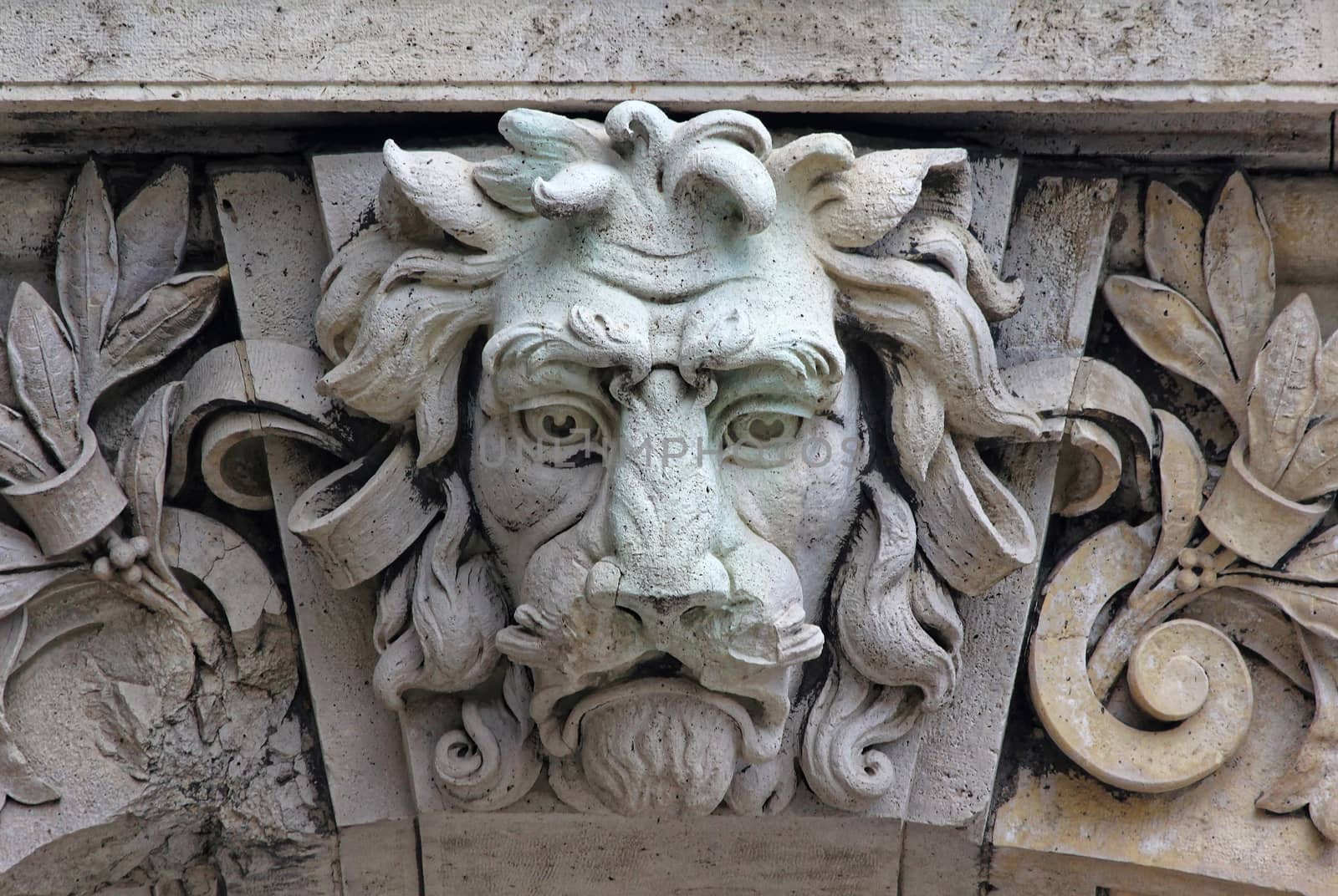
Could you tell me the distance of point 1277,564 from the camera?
82.6 inches

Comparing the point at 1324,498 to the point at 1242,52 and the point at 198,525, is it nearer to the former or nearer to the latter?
the point at 1242,52

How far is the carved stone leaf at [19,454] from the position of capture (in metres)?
2.05

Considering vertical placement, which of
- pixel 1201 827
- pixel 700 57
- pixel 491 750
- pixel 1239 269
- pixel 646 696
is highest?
pixel 700 57

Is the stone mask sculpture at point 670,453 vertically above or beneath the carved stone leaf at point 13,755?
above

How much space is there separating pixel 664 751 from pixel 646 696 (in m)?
0.07

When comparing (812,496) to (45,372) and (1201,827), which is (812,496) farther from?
(45,372)

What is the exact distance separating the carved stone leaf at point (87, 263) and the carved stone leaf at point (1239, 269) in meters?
1.31

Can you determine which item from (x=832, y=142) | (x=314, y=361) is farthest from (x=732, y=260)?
(x=314, y=361)

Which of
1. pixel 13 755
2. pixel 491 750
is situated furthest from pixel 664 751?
pixel 13 755

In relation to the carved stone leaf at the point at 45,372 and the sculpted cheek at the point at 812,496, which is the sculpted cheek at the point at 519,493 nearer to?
the sculpted cheek at the point at 812,496

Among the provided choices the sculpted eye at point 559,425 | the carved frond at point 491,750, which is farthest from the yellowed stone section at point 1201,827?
the sculpted eye at point 559,425

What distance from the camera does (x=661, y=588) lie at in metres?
1.77

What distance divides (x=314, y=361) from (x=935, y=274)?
2.39ft

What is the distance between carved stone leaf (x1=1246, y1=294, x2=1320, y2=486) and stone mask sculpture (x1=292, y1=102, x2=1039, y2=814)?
0.29 m
